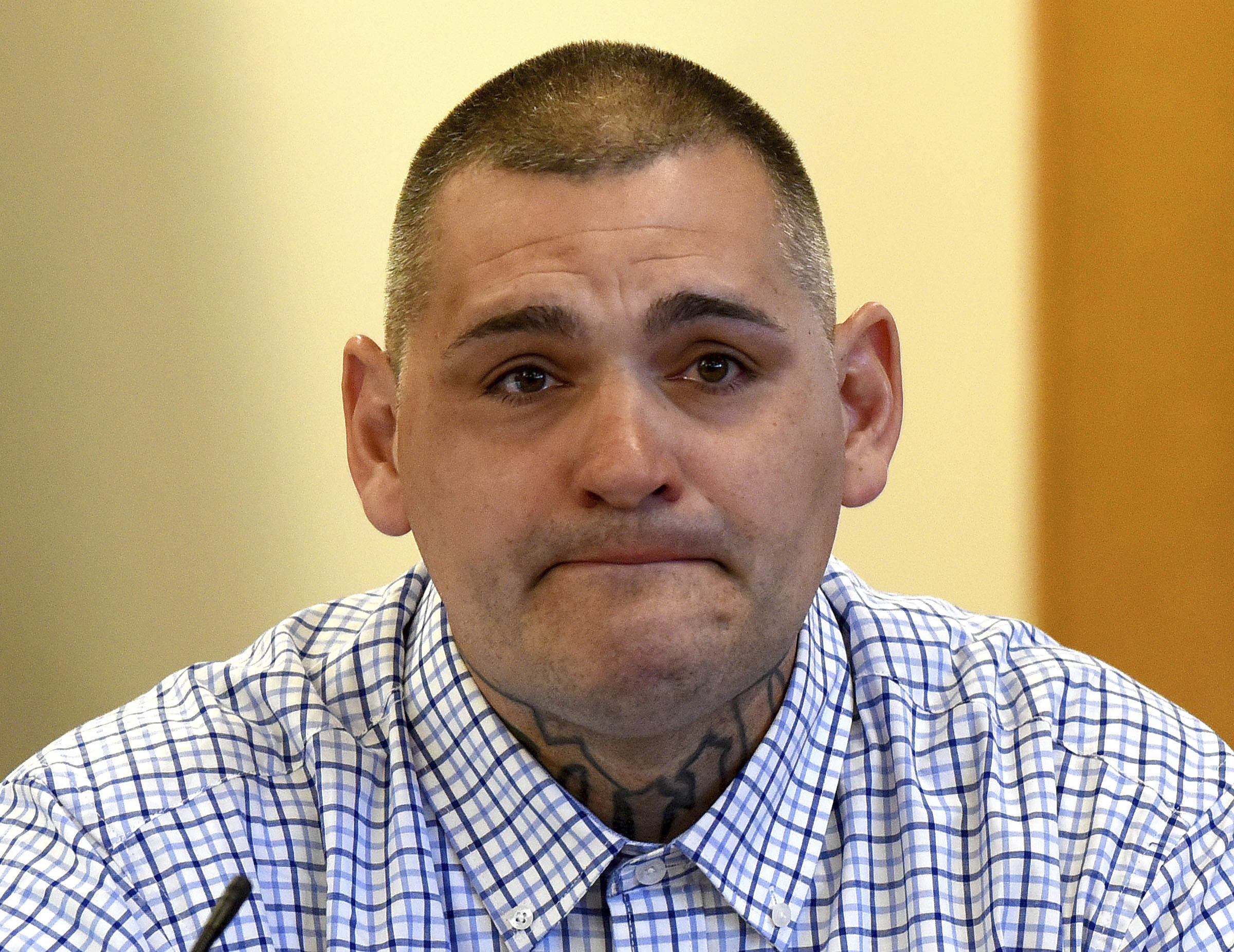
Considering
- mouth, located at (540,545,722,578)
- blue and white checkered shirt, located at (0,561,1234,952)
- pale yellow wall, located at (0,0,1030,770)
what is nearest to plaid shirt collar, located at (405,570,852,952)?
blue and white checkered shirt, located at (0,561,1234,952)

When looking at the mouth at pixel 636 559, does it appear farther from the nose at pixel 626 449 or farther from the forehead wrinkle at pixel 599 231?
the forehead wrinkle at pixel 599 231

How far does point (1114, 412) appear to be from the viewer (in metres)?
2.48

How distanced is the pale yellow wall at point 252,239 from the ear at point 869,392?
3.39 feet

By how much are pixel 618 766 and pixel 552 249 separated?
19.4 inches

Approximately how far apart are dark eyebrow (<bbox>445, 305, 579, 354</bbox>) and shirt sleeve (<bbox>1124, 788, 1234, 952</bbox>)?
2.42ft

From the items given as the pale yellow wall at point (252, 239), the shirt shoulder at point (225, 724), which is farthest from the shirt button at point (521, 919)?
the pale yellow wall at point (252, 239)

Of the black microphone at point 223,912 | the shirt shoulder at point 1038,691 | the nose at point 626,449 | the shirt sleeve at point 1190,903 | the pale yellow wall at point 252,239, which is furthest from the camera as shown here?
the pale yellow wall at point 252,239

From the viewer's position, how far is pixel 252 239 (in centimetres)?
235

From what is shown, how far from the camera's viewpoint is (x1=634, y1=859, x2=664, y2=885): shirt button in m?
1.32

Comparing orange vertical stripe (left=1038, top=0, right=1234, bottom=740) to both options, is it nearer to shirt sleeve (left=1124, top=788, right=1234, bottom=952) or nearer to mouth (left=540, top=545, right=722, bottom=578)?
shirt sleeve (left=1124, top=788, right=1234, bottom=952)

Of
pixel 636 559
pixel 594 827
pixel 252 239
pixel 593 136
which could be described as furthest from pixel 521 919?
pixel 252 239

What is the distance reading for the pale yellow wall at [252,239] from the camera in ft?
7.53

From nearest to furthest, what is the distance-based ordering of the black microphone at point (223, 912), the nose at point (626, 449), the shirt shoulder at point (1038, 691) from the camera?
the black microphone at point (223, 912) → the nose at point (626, 449) → the shirt shoulder at point (1038, 691)

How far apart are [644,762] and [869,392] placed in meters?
0.45
